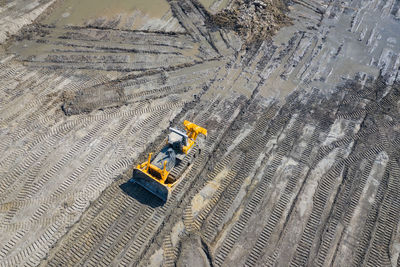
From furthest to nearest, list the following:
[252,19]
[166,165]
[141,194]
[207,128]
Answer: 1. [252,19]
2. [207,128]
3. [141,194]
4. [166,165]

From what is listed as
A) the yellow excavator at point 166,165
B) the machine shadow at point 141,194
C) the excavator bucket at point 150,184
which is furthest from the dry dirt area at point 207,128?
the yellow excavator at point 166,165

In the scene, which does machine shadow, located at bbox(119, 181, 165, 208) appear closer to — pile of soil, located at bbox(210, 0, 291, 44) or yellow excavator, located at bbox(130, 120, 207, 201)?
yellow excavator, located at bbox(130, 120, 207, 201)

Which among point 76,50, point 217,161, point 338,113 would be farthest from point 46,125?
point 338,113

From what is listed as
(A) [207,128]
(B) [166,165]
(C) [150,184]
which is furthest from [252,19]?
(C) [150,184]

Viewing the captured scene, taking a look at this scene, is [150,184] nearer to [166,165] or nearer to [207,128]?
[166,165]

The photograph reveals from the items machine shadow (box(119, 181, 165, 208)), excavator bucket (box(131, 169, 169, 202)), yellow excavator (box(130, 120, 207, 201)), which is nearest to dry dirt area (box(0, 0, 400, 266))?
machine shadow (box(119, 181, 165, 208))

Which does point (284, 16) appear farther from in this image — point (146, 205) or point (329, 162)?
point (146, 205)
